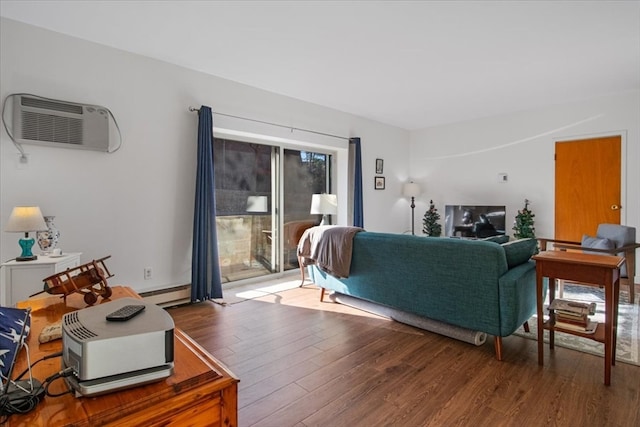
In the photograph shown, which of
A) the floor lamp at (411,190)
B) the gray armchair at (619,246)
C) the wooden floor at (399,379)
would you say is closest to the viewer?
the wooden floor at (399,379)

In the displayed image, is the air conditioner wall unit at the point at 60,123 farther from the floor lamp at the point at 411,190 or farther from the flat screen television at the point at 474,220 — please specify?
the flat screen television at the point at 474,220

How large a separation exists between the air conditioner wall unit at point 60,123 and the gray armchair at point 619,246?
475 centimetres

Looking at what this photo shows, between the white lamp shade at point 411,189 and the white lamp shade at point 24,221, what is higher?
the white lamp shade at point 411,189

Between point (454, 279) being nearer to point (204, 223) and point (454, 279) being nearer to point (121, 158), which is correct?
point (204, 223)

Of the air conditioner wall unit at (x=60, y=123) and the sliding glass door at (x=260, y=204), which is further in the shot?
the sliding glass door at (x=260, y=204)

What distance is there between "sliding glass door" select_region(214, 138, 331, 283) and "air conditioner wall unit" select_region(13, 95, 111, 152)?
1336mm

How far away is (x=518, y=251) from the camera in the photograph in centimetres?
254

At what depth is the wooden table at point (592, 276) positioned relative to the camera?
2016 millimetres

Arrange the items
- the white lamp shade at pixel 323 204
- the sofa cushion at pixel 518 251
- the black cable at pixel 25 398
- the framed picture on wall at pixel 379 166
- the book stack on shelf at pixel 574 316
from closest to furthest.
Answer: the black cable at pixel 25 398
the book stack on shelf at pixel 574 316
the sofa cushion at pixel 518 251
the white lamp shade at pixel 323 204
the framed picture on wall at pixel 379 166

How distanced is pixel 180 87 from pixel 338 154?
2.64 meters

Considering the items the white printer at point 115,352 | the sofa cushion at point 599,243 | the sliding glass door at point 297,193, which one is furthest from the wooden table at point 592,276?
the sliding glass door at point 297,193

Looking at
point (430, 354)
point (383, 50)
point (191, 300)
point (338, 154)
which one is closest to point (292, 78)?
point (383, 50)

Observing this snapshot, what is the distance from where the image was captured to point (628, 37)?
298 cm

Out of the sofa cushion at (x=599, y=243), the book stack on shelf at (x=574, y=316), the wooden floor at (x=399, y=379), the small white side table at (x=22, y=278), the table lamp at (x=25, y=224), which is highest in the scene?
the table lamp at (x=25, y=224)
